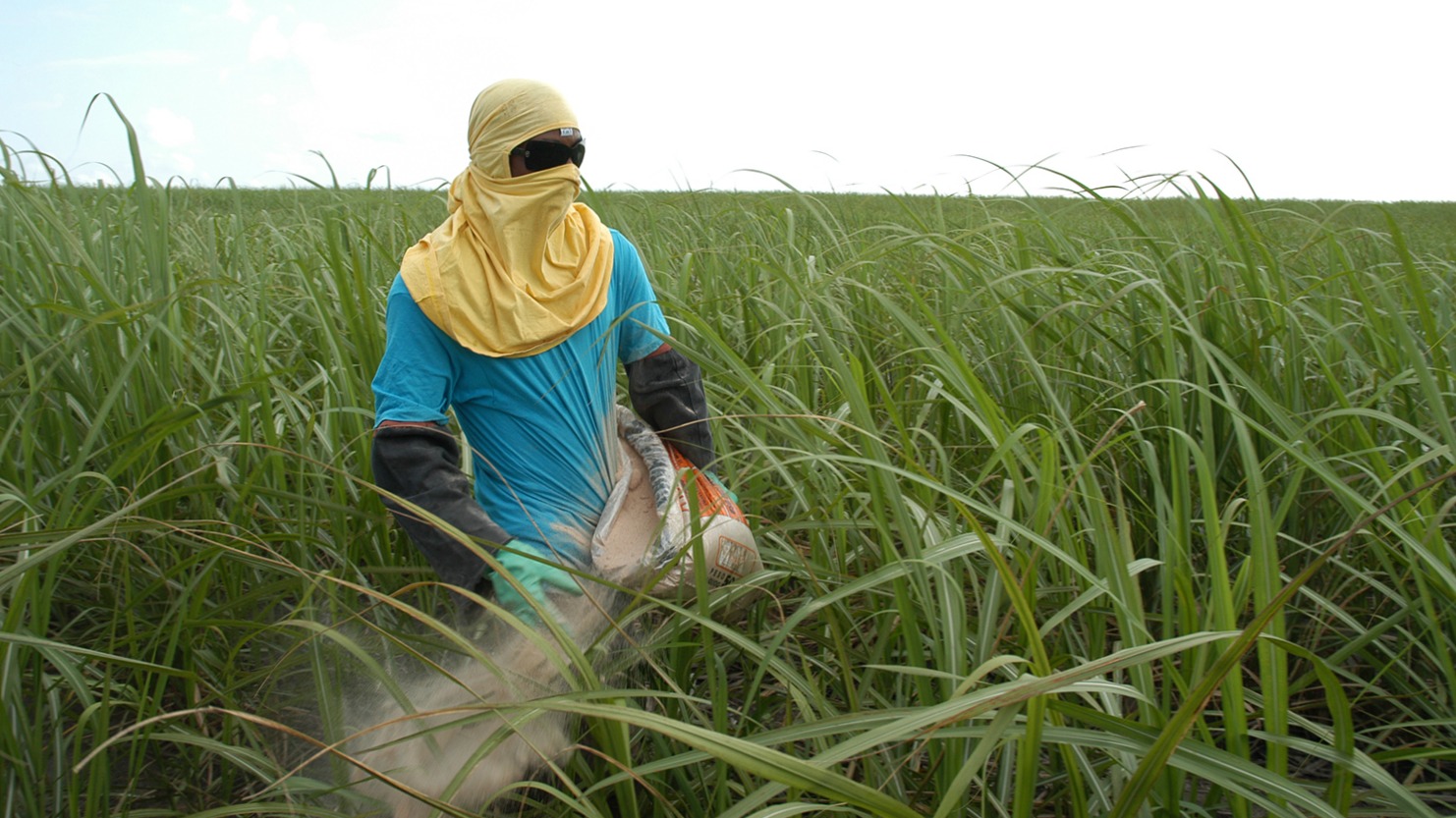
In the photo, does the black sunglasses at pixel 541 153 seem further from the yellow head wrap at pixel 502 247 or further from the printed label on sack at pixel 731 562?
the printed label on sack at pixel 731 562

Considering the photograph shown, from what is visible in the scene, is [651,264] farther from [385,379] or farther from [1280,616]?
[1280,616]

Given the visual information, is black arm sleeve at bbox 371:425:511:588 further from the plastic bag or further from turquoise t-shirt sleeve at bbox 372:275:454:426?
the plastic bag

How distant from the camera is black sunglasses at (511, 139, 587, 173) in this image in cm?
130

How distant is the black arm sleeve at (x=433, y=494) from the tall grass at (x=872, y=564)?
8 centimetres

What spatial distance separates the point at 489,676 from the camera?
1.21 m

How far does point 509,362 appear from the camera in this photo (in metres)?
1.35

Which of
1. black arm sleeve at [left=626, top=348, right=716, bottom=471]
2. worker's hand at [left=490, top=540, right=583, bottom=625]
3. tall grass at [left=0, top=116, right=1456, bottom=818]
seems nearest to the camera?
tall grass at [left=0, top=116, right=1456, bottom=818]

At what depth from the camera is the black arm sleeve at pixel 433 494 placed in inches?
49.6

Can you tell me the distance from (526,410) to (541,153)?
37 cm

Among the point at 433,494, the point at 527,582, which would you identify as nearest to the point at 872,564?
the point at 527,582

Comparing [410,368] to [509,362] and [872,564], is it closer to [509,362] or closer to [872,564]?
[509,362]

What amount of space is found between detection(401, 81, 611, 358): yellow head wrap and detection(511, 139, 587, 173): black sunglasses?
2 cm

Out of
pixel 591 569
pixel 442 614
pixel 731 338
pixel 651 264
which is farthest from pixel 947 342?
pixel 651 264

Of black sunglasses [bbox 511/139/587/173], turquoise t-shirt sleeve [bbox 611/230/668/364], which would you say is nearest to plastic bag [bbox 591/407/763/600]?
turquoise t-shirt sleeve [bbox 611/230/668/364]
